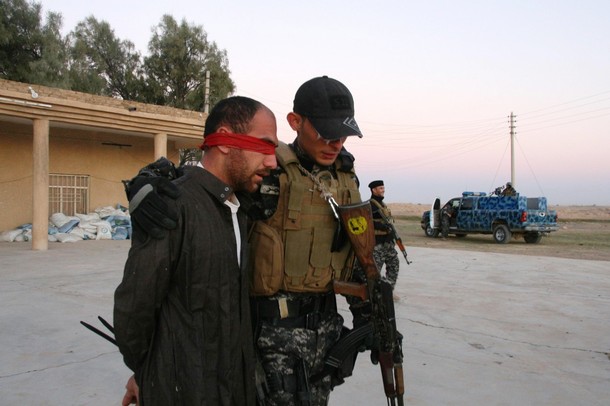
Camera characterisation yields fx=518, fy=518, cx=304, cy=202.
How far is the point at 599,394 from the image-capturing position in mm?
3590

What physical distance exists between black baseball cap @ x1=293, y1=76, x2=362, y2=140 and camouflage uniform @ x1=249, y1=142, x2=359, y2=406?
0.23 metres

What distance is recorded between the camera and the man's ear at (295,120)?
2064 mm

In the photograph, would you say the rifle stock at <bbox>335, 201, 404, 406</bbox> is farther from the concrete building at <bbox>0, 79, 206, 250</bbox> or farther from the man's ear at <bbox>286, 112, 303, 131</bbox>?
the concrete building at <bbox>0, 79, 206, 250</bbox>

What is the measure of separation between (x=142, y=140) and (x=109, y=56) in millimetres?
18518

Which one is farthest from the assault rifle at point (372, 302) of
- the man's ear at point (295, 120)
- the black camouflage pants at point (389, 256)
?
the black camouflage pants at point (389, 256)

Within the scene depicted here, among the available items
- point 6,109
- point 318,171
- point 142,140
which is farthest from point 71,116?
point 318,171

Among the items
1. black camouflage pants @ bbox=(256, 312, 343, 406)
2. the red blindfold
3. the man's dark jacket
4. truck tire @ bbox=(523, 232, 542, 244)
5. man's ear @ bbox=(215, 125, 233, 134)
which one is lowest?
truck tire @ bbox=(523, 232, 542, 244)

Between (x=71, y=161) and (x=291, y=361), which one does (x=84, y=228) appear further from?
(x=291, y=361)

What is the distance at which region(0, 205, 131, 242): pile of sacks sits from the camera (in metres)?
14.0

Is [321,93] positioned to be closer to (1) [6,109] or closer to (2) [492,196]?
(1) [6,109]

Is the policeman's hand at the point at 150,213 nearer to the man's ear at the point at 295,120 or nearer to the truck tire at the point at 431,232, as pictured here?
the man's ear at the point at 295,120

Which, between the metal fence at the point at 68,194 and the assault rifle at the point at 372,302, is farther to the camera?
the metal fence at the point at 68,194

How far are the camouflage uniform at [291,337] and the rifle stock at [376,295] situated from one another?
0.10 m

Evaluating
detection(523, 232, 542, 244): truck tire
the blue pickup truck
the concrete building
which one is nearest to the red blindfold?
the concrete building
